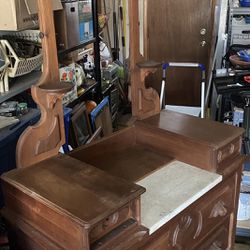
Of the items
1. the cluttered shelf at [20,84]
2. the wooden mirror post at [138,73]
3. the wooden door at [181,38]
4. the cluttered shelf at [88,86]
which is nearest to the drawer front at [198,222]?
the wooden mirror post at [138,73]

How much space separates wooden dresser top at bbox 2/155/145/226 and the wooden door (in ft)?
9.94

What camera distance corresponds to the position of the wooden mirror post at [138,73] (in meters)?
1.28

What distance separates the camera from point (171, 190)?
1045mm

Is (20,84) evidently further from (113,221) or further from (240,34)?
(240,34)

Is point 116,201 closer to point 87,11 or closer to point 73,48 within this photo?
point 73,48

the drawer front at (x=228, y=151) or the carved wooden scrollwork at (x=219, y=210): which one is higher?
the drawer front at (x=228, y=151)

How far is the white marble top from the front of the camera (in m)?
0.94

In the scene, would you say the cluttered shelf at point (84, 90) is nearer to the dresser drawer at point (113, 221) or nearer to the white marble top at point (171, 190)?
the white marble top at point (171, 190)

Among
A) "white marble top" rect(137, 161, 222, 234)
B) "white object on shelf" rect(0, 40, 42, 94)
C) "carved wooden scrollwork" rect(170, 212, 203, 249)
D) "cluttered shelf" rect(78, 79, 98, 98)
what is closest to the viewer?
"white marble top" rect(137, 161, 222, 234)

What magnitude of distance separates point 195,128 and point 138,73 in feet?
0.90

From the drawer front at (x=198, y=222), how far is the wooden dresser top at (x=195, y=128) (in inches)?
6.1

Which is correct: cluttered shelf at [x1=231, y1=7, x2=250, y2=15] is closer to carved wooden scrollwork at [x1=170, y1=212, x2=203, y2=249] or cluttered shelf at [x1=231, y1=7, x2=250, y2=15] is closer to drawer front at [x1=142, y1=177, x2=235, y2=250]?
drawer front at [x1=142, y1=177, x2=235, y2=250]

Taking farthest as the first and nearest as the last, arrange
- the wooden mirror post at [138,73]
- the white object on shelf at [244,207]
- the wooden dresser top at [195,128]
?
the white object on shelf at [244,207]
the wooden mirror post at [138,73]
the wooden dresser top at [195,128]

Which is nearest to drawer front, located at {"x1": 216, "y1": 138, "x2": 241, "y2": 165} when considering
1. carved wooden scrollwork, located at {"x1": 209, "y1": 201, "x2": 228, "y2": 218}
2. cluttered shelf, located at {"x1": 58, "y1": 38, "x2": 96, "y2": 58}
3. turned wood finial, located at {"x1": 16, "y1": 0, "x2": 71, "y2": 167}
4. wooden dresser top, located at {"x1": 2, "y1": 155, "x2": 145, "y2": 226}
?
carved wooden scrollwork, located at {"x1": 209, "y1": 201, "x2": 228, "y2": 218}
